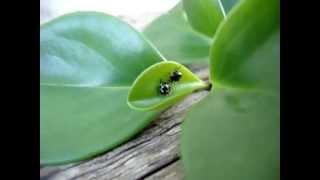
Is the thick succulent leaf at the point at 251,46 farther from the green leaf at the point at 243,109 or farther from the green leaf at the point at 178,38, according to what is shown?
the green leaf at the point at 178,38

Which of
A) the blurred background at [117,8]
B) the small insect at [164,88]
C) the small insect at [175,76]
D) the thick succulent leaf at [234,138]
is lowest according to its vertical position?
the thick succulent leaf at [234,138]

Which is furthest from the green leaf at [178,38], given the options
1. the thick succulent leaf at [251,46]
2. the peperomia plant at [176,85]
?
the thick succulent leaf at [251,46]

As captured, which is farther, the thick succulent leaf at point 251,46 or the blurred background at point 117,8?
the blurred background at point 117,8

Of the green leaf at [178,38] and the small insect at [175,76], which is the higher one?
the green leaf at [178,38]

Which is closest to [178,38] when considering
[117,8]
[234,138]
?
[117,8]

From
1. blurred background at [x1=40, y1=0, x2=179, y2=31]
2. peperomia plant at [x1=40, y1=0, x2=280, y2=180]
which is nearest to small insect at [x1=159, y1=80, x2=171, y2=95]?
peperomia plant at [x1=40, y1=0, x2=280, y2=180]

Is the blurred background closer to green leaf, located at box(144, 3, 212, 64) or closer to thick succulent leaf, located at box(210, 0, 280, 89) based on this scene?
green leaf, located at box(144, 3, 212, 64)
